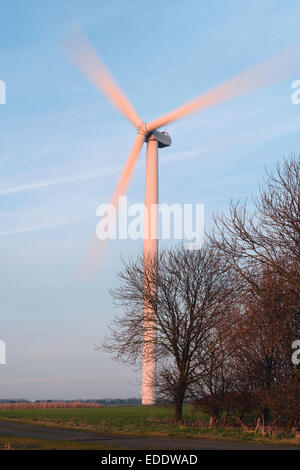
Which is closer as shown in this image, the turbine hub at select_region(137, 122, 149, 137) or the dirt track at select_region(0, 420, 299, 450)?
the dirt track at select_region(0, 420, 299, 450)

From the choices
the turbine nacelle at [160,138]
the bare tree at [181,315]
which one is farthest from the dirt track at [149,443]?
the turbine nacelle at [160,138]

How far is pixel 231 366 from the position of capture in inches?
1188

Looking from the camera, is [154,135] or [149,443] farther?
[154,135]

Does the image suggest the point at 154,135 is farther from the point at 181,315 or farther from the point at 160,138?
the point at 181,315

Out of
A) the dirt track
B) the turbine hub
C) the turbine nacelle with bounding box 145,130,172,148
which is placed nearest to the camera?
the dirt track

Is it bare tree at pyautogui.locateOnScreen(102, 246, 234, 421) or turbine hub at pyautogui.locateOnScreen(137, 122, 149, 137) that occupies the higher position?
turbine hub at pyautogui.locateOnScreen(137, 122, 149, 137)

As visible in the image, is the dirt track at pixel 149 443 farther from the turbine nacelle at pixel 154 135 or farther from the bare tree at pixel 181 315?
the turbine nacelle at pixel 154 135

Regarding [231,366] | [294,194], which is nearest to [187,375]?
[231,366]

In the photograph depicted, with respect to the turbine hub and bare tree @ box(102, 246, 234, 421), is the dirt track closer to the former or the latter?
bare tree @ box(102, 246, 234, 421)

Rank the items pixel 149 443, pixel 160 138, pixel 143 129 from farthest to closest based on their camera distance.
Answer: pixel 160 138, pixel 143 129, pixel 149 443

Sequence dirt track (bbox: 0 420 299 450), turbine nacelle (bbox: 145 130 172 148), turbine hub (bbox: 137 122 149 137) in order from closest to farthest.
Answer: dirt track (bbox: 0 420 299 450)
turbine hub (bbox: 137 122 149 137)
turbine nacelle (bbox: 145 130 172 148)

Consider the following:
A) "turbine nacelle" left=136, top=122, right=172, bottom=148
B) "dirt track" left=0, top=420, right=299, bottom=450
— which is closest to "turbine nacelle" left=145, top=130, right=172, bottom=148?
"turbine nacelle" left=136, top=122, right=172, bottom=148

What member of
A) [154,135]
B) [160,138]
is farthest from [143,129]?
[160,138]
